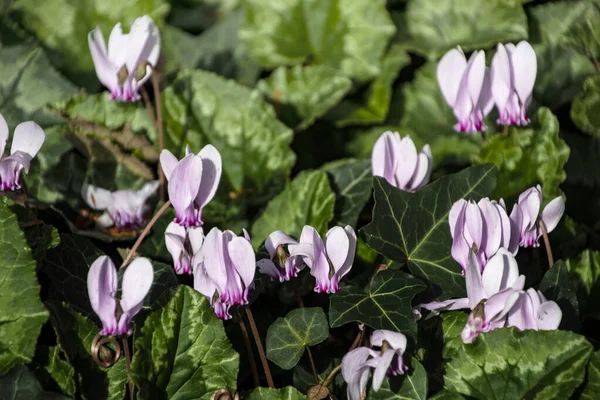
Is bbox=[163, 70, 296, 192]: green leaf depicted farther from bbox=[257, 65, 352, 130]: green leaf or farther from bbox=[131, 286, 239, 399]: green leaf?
bbox=[131, 286, 239, 399]: green leaf

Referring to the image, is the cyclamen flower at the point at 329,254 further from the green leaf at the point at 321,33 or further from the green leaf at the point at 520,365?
the green leaf at the point at 321,33

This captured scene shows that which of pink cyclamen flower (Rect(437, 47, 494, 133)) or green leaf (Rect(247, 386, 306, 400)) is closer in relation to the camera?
green leaf (Rect(247, 386, 306, 400))

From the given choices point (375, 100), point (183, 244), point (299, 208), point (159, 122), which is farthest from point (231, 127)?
point (183, 244)

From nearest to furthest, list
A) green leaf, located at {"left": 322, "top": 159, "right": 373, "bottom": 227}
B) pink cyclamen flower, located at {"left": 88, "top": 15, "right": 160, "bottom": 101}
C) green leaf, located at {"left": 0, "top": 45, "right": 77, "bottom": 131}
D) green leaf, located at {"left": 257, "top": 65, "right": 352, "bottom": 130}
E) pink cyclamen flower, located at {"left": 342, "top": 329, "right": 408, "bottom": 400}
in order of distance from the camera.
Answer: pink cyclamen flower, located at {"left": 342, "top": 329, "right": 408, "bottom": 400}, pink cyclamen flower, located at {"left": 88, "top": 15, "right": 160, "bottom": 101}, green leaf, located at {"left": 322, "top": 159, "right": 373, "bottom": 227}, green leaf, located at {"left": 0, "top": 45, "right": 77, "bottom": 131}, green leaf, located at {"left": 257, "top": 65, "right": 352, "bottom": 130}

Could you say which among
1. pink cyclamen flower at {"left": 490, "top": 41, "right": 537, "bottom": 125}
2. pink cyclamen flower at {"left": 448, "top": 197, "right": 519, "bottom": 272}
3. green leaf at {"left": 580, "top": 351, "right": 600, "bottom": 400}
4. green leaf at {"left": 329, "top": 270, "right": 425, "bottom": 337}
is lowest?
green leaf at {"left": 580, "top": 351, "right": 600, "bottom": 400}

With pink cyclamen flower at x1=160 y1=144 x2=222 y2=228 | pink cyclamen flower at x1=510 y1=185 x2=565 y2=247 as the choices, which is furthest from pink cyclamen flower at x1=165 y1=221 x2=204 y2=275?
pink cyclamen flower at x1=510 y1=185 x2=565 y2=247

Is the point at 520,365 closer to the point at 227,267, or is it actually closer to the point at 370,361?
the point at 370,361

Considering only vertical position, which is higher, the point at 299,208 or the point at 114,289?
the point at 114,289
